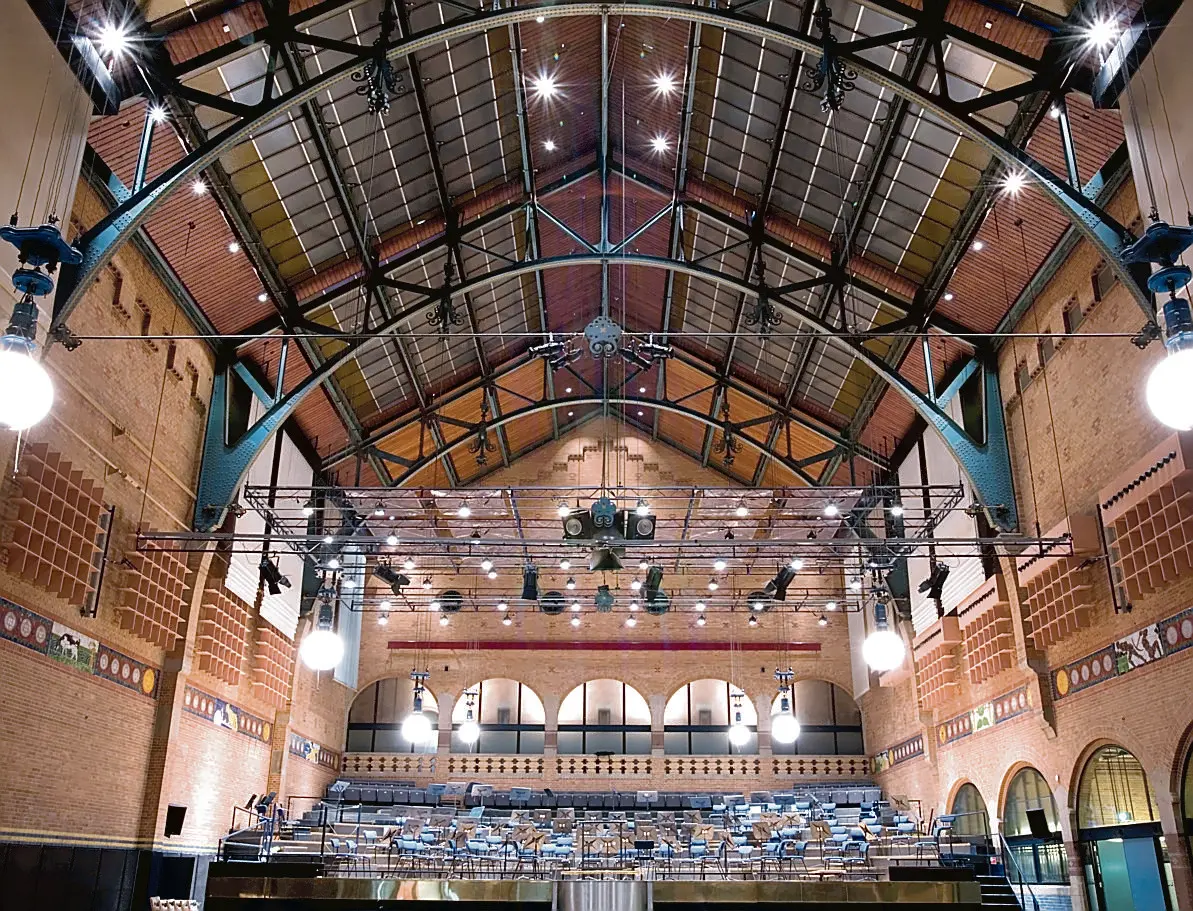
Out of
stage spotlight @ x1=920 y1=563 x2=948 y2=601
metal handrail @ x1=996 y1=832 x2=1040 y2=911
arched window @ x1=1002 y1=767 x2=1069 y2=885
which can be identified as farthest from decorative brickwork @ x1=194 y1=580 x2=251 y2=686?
metal handrail @ x1=996 y1=832 x2=1040 y2=911

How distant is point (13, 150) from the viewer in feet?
36.8

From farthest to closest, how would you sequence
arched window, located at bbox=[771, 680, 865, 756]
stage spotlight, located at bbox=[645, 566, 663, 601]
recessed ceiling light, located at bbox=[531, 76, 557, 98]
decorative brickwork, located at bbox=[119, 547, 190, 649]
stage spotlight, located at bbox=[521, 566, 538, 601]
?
arched window, located at bbox=[771, 680, 865, 756] < stage spotlight, located at bbox=[521, 566, 538, 601] < stage spotlight, located at bbox=[645, 566, 663, 601] < recessed ceiling light, located at bbox=[531, 76, 557, 98] < decorative brickwork, located at bbox=[119, 547, 190, 649]

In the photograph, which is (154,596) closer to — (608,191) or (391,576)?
(391,576)

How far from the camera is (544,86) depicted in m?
18.3

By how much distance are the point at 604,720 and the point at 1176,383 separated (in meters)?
27.8

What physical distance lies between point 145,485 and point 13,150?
267 inches

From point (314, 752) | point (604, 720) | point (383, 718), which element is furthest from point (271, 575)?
point (604, 720)

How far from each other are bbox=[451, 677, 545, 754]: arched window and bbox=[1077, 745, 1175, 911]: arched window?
18.3 meters

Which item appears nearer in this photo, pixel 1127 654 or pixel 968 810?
pixel 1127 654

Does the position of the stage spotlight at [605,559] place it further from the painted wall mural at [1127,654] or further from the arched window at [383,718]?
the arched window at [383,718]

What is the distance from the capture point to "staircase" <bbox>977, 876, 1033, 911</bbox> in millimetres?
15383

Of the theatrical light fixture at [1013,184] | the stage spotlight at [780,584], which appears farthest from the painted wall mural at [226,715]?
the theatrical light fixture at [1013,184]

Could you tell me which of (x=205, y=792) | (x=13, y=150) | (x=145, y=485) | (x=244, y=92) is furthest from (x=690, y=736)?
(x=13, y=150)

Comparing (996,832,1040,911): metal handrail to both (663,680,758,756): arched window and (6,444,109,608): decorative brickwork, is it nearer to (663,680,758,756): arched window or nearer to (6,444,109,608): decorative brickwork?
(663,680,758,756): arched window
